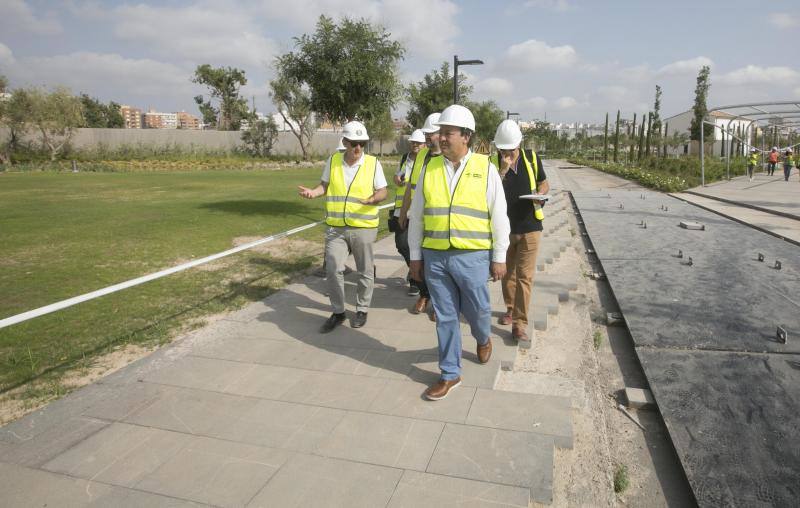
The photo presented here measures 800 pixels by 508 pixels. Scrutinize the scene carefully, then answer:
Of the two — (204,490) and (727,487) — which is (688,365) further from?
(204,490)

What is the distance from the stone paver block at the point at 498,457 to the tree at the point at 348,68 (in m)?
10.1

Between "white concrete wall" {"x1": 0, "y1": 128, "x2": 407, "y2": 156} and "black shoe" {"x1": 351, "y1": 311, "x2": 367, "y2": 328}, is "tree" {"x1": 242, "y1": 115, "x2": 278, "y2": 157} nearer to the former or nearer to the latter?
"white concrete wall" {"x1": 0, "y1": 128, "x2": 407, "y2": 156}

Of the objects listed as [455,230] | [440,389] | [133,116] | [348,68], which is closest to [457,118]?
[455,230]

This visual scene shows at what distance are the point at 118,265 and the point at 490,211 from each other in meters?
6.55

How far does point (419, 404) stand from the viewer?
3496 millimetres

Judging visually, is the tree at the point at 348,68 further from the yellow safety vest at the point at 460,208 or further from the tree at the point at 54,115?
the tree at the point at 54,115

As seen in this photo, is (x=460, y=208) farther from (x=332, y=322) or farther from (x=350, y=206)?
(x=332, y=322)

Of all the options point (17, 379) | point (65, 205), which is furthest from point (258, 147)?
point (17, 379)

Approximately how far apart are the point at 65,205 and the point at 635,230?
49.8 feet

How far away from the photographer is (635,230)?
1136cm

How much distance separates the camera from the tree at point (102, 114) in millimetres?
68500

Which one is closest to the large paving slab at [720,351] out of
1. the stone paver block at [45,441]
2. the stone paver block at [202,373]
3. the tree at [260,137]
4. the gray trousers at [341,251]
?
the gray trousers at [341,251]

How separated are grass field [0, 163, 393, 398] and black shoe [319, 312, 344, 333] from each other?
4.89ft

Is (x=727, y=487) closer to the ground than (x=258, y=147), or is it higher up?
closer to the ground
